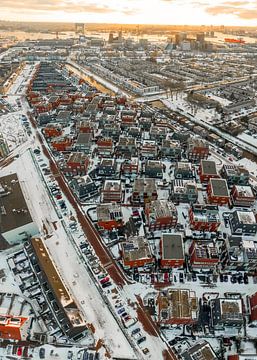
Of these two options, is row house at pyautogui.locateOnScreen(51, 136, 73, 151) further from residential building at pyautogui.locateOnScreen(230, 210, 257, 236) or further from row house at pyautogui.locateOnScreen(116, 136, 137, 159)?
residential building at pyautogui.locateOnScreen(230, 210, 257, 236)

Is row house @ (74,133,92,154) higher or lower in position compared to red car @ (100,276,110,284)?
higher

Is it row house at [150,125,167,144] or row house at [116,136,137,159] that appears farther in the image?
row house at [150,125,167,144]

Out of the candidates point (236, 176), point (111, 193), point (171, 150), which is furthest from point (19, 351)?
point (171, 150)

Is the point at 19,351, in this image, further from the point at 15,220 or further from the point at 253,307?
the point at 253,307

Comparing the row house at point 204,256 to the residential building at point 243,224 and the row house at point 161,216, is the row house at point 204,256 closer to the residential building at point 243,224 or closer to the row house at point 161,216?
the row house at point 161,216

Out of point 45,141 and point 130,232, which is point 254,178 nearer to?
point 130,232

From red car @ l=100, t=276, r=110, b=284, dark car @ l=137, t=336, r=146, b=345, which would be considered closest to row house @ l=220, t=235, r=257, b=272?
dark car @ l=137, t=336, r=146, b=345
